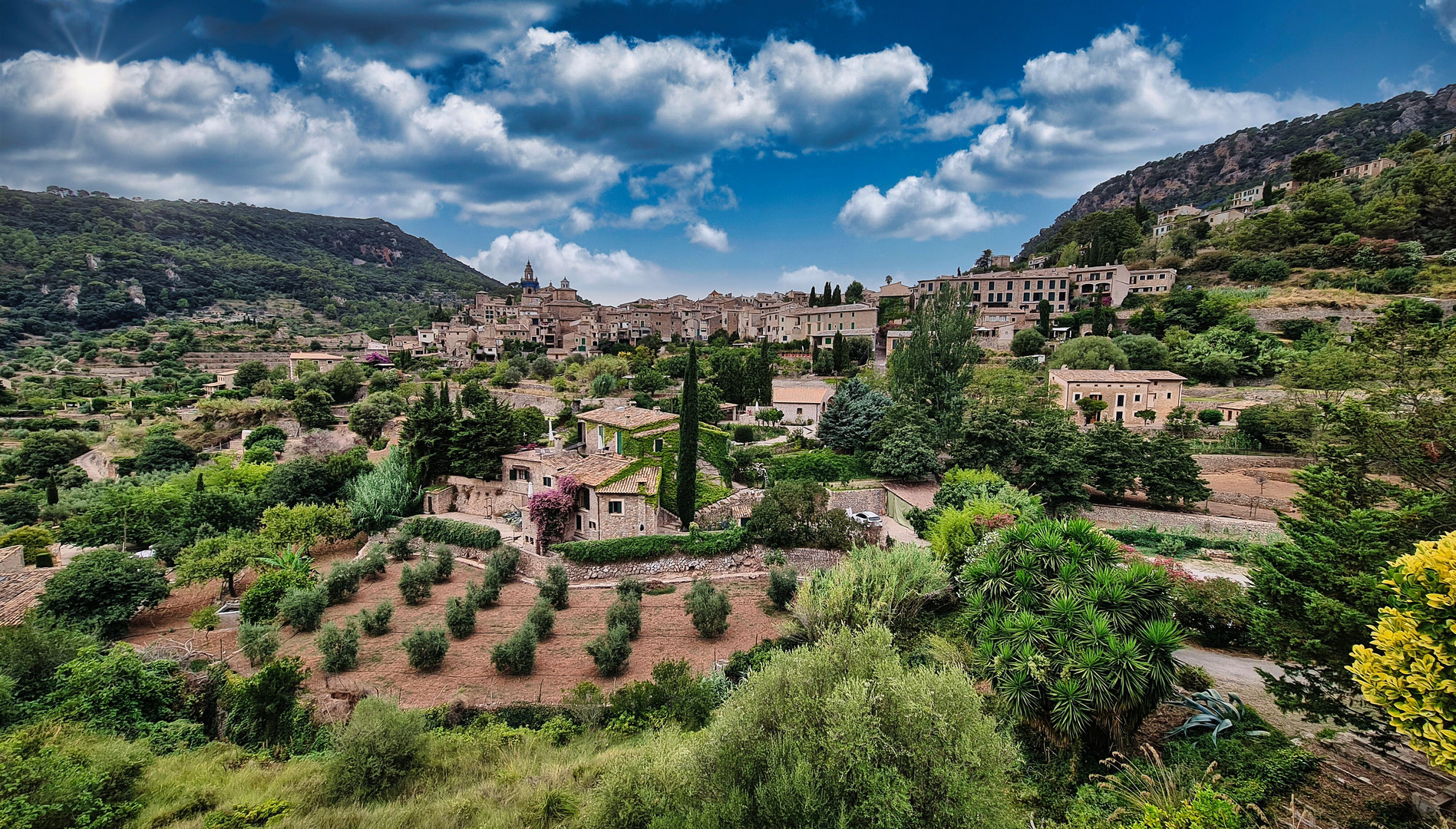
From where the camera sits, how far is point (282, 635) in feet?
53.7

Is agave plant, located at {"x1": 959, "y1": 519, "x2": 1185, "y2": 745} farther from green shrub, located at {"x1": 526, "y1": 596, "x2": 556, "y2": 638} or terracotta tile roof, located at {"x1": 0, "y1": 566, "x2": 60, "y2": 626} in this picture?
terracotta tile roof, located at {"x1": 0, "y1": 566, "x2": 60, "y2": 626}

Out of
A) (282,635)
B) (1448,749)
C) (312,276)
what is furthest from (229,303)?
(1448,749)

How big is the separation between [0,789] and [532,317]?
64211 millimetres

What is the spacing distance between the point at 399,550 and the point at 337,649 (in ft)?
30.3

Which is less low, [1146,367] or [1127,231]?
[1127,231]

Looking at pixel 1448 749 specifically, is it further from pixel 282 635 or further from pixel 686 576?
pixel 282 635

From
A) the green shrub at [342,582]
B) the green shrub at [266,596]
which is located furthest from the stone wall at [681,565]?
the green shrub at [266,596]

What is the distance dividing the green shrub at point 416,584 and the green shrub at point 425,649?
476 cm

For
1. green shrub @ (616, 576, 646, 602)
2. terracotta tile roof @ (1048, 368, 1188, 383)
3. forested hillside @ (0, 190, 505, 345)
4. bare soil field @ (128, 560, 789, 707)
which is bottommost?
bare soil field @ (128, 560, 789, 707)

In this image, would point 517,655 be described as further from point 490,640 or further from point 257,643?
point 257,643

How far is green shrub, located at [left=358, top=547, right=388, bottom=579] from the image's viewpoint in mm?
20500

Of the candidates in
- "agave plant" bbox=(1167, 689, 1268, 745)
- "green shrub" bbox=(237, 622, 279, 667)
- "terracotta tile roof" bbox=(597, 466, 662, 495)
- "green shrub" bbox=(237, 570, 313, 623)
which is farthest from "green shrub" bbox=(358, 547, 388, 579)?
"agave plant" bbox=(1167, 689, 1268, 745)

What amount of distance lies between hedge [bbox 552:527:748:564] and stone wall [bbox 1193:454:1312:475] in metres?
23.1

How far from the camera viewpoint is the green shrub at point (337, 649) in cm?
1394
